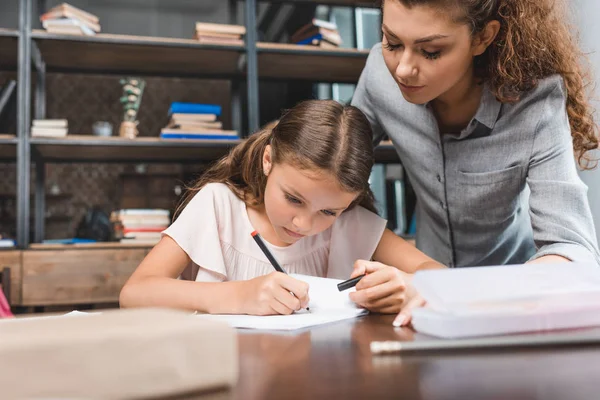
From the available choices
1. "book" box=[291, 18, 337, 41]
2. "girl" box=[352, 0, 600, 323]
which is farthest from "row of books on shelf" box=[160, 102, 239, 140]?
"girl" box=[352, 0, 600, 323]

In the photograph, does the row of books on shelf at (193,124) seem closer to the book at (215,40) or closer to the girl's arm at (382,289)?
the book at (215,40)

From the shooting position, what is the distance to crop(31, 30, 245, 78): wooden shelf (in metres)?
2.79

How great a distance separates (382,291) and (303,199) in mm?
301

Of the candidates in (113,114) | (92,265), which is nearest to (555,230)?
(92,265)

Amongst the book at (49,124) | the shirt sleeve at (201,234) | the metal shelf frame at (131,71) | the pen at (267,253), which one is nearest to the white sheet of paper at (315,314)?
the pen at (267,253)

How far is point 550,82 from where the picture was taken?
3.92 feet

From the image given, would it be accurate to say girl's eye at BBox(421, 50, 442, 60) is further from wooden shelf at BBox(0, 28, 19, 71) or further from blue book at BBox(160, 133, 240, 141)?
wooden shelf at BBox(0, 28, 19, 71)

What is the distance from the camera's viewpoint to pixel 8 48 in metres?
2.80

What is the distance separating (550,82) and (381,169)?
234 cm

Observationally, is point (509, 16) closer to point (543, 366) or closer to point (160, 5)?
point (543, 366)

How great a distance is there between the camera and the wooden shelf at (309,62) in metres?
2.96

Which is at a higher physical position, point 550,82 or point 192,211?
point 550,82

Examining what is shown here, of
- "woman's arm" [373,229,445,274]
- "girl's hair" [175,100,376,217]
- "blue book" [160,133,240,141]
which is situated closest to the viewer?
"girl's hair" [175,100,376,217]

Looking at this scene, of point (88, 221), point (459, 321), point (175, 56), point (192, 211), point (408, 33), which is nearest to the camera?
point (459, 321)
